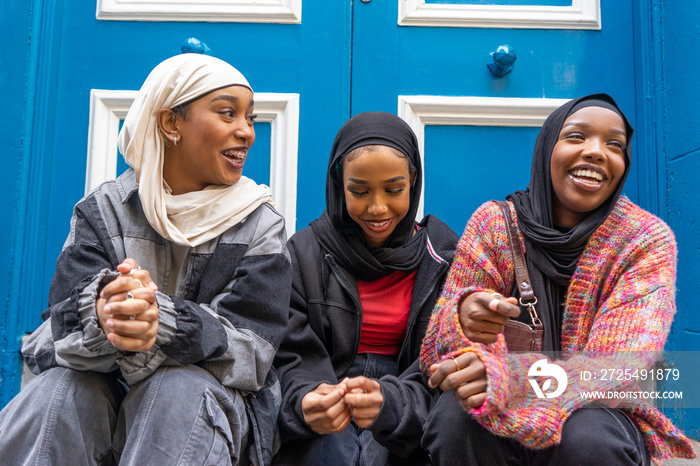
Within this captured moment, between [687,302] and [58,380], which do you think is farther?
[687,302]

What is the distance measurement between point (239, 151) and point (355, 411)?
83 centimetres

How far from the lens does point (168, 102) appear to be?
1.64 m

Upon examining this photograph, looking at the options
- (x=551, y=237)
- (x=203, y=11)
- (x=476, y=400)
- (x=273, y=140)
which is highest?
(x=203, y=11)

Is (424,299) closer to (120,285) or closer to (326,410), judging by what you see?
(326,410)

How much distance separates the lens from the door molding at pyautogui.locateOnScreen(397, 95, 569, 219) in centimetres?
226

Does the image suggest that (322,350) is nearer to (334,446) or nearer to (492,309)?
(334,446)

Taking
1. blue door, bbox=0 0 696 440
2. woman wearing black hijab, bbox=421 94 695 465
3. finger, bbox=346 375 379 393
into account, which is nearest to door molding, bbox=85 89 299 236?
blue door, bbox=0 0 696 440

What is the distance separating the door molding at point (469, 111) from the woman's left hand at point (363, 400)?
97cm

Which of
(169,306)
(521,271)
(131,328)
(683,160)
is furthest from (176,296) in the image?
(683,160)

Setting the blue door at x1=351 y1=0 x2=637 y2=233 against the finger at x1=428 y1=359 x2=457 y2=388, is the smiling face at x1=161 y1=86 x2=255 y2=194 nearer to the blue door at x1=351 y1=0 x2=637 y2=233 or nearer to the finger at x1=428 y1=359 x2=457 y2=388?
the blue door at x1=351 y1=0 x2=637 y2=233

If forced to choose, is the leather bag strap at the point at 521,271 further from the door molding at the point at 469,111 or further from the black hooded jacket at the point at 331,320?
the door molding at the point at 469,111

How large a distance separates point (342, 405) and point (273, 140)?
1.24m

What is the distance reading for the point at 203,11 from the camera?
2289 millimetres

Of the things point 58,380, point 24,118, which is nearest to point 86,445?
point 58,380
